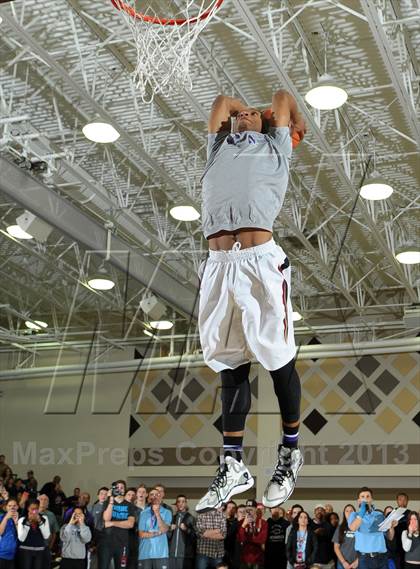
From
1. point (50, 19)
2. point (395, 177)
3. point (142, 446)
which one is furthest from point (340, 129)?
point (142, 446)

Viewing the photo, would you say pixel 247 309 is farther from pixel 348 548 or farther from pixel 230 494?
pixel 348 548

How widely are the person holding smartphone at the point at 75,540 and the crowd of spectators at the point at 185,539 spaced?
0.02 m

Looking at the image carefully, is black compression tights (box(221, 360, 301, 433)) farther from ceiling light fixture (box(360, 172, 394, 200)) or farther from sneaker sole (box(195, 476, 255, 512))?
ceiling light fixture (box(360, 172, 394, 200))

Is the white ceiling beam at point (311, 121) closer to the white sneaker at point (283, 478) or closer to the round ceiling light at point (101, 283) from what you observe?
the round ceiling light at point (101, 283)

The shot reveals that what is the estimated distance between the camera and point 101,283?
17922 millimetres

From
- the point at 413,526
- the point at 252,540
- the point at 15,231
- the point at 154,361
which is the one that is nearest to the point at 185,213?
the point at 15,231

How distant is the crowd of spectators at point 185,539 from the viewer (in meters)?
13.6

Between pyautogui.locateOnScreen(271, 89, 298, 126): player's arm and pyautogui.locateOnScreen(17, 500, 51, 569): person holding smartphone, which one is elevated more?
pyautogui.locateOnScreen(271, 89, 298, 126): player's arm

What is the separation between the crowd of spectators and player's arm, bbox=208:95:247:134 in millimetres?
9664

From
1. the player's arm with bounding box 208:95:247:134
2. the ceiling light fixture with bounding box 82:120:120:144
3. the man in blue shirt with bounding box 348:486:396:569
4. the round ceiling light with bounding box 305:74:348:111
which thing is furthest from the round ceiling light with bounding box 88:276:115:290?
the player's arm with bounding box 208:95:247:134

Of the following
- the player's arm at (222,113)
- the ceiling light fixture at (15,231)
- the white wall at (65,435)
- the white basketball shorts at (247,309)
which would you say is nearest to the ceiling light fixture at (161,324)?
the ceiling light fixture at (15,231)

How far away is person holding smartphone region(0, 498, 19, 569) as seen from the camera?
13.8m

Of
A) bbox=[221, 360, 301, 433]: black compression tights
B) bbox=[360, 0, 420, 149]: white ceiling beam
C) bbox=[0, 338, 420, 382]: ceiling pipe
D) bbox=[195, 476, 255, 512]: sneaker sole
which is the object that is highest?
bbox=[360, 0, 420, 149]: white ceiling beam

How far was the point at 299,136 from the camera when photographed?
14.2 ft
